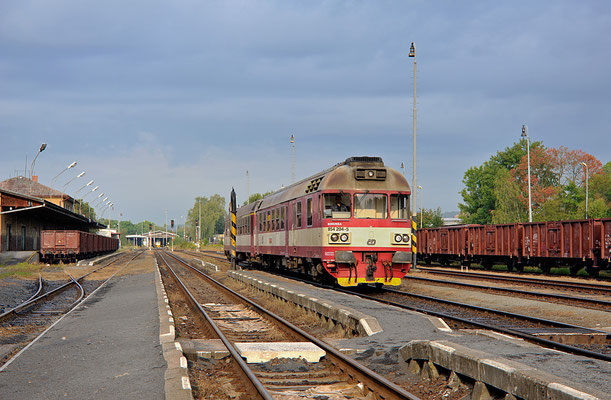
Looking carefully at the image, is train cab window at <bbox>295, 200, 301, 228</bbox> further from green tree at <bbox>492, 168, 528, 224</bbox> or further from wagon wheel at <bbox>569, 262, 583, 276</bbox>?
green tree at <bbox>492, 168, 528, 224</bbox>

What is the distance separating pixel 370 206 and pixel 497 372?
11.4 metres

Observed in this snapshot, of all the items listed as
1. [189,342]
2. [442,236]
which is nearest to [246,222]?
[442,236]

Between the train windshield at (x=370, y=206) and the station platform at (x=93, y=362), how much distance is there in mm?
6429

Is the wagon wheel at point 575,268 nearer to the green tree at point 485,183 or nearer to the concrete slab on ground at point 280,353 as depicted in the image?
the concrete slab on ground at point 280,353

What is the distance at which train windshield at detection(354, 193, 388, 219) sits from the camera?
1709 cm

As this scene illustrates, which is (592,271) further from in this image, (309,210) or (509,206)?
(509,206)

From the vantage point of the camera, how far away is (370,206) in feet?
56.5

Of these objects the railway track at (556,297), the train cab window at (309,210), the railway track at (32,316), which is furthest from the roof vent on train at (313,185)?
the railway track at (32,316)

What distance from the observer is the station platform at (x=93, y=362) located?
6617mm

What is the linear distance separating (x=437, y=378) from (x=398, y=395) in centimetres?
117

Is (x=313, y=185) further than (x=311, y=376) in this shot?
Yes

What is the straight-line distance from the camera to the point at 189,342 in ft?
31.6

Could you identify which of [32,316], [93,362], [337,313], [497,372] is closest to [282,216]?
[32,316]

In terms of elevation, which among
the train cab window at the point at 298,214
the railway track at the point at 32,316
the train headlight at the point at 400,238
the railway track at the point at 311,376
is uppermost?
the train cab window at the point at 298,214
